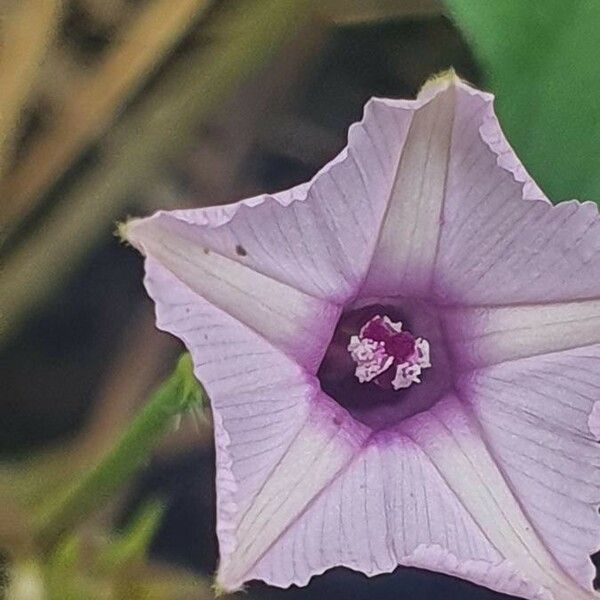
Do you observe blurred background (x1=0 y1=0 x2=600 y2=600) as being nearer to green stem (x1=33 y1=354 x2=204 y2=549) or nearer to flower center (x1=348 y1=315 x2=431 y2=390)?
green stem (x1=33 y1=354 x2=204 y2=549)

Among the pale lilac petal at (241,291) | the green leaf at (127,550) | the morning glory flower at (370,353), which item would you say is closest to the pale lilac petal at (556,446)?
the morning glory flower at (370,353)

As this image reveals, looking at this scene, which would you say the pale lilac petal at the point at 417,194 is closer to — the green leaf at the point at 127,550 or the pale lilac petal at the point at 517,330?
the pale lilac petal at the point at 517,330

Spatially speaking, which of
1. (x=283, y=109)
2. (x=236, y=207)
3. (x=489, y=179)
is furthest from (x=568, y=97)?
(x=283, y=109)

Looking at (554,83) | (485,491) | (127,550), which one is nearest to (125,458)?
(127,550)

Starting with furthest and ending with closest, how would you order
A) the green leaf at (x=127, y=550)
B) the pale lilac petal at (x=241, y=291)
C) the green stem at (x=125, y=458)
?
the green leaf at (x=127, y=550) < the green stem at (x=125, y=458) < the pale lilac petal at (x=241, y=291)

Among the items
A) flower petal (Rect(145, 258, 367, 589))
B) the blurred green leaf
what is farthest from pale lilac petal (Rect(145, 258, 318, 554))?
the blurred green leaf

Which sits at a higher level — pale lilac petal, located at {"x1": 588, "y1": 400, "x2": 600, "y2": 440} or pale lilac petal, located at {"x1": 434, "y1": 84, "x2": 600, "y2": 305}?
pale lilac petal, located at {"x1": 434, "y1": 84, "x2": 600, "y2": 305}
